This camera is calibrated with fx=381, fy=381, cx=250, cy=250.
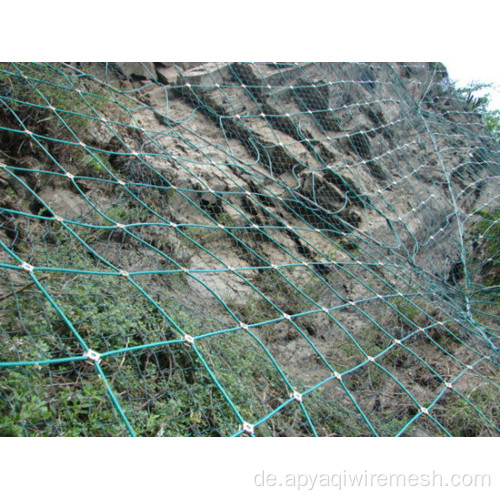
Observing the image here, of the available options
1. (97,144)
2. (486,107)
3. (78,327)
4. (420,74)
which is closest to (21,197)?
(97,144)

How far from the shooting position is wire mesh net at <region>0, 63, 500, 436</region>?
98 centimetres

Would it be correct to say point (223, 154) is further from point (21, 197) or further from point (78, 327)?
point (78, 327)

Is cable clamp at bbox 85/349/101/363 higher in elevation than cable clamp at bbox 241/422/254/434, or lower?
higher

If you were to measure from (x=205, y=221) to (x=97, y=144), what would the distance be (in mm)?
536

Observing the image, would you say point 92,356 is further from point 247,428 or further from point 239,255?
point 239,255

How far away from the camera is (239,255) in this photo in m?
1.58

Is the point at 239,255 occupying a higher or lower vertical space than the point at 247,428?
higher

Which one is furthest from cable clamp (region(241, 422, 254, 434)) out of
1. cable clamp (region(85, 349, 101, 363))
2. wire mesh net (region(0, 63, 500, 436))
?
cable clamp (region(85, 349, 101, 363))

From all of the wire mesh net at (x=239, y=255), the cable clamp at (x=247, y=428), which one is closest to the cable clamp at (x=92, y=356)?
the wire mesh net at (x=239, y=255)

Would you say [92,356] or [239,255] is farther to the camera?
[239,255]

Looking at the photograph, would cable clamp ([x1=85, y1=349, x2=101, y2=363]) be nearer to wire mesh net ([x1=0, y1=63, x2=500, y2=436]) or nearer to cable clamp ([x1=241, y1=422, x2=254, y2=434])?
wire mesh net ([x1=0, y1=63, x2=500, y2=436])

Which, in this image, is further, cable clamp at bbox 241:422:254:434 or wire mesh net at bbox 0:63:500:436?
wire mesh net at bbox 0:63:500:436

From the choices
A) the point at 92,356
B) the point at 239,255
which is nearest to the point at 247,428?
the point at 92,356

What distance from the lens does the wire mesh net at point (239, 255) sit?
0.98 metres
